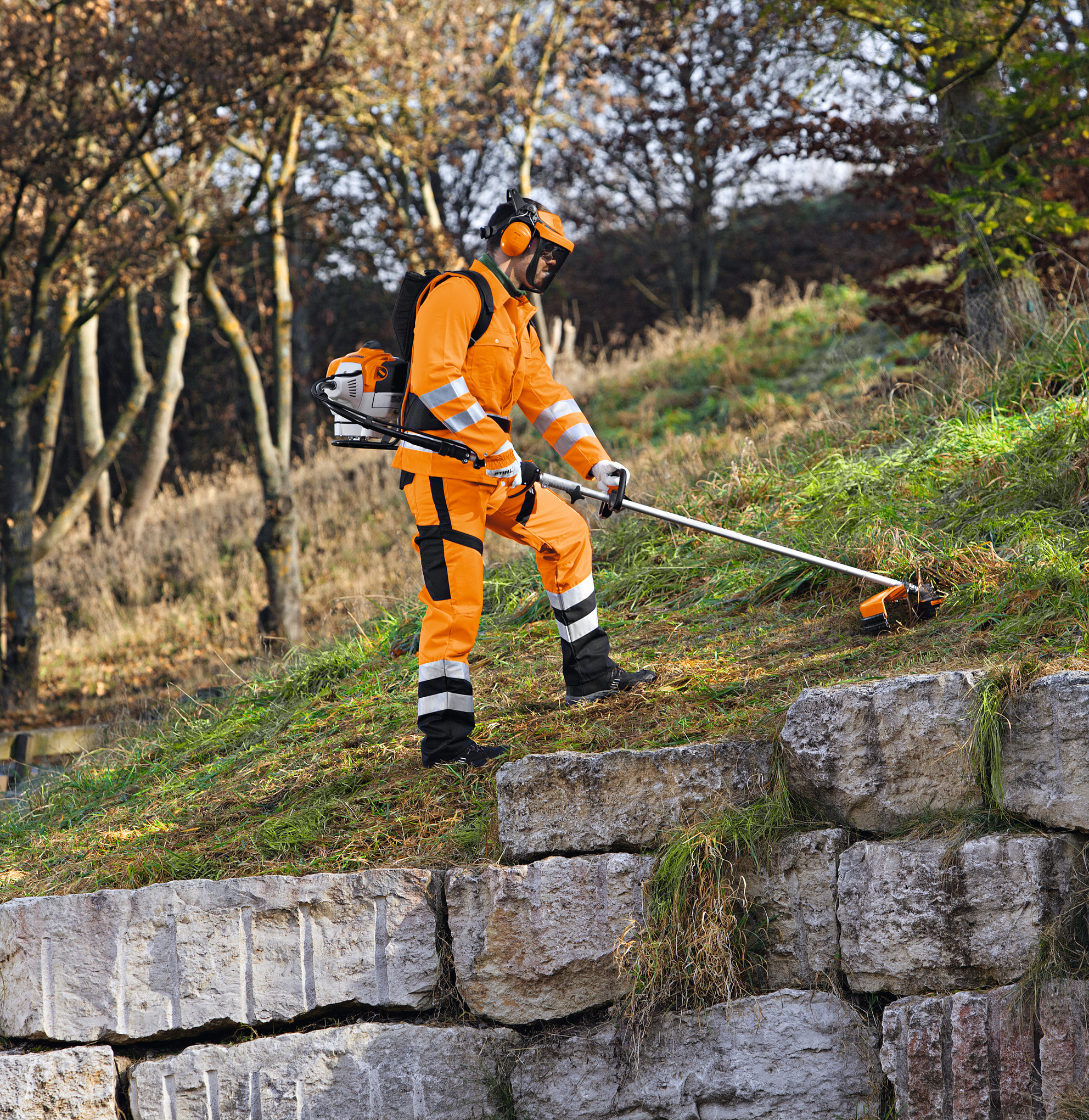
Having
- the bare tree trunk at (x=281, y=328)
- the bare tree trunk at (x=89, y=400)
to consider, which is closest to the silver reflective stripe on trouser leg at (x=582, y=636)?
the bare tree trunk at (x=281, y=328)

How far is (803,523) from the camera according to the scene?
596cm

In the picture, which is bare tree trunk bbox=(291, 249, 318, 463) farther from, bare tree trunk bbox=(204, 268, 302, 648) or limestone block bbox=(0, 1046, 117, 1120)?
limestone block bbox=(0, 1046, 117, 1120)

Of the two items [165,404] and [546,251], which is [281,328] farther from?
[546,251]

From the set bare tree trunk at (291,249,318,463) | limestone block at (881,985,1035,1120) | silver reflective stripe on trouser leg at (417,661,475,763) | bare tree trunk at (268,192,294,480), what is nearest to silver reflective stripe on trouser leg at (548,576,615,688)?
silver reflective stripe on trouser leg at (417,661,475,763)

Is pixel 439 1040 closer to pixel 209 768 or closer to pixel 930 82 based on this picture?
pixel 209 768

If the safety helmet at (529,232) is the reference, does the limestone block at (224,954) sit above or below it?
below

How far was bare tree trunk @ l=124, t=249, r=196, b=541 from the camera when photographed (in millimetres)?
12352

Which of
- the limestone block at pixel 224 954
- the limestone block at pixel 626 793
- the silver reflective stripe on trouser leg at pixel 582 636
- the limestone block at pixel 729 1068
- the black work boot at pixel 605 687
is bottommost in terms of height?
the limestone block at pixel 729 1068

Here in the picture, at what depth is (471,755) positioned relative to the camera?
160 inches

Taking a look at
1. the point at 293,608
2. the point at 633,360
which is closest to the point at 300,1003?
the point at 293,608

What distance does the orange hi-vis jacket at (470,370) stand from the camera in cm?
388

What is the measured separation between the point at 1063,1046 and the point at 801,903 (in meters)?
0.80

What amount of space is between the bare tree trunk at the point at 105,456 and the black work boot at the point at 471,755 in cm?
699

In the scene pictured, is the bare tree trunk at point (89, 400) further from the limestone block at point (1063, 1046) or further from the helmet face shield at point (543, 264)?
the limestone block at point (1063, 1046)
